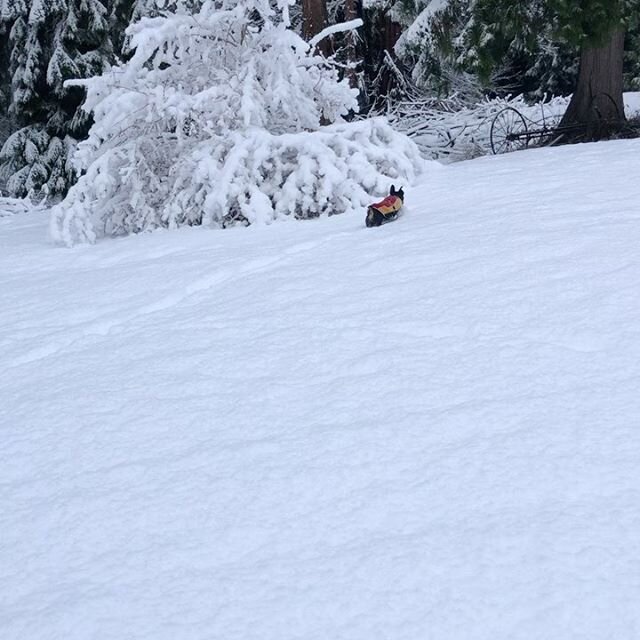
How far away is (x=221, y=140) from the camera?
5906 millimetres

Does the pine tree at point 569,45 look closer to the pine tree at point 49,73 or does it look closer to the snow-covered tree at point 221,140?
the snow-covered tree at point 221,140

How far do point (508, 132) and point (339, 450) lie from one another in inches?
339

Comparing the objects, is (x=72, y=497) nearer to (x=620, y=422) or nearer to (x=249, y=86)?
(x=620, y=422)

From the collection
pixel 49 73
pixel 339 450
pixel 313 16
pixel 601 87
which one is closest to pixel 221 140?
pixel 313 16

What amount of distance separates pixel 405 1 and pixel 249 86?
3983mm

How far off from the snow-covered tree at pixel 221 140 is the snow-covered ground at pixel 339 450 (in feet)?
6.57

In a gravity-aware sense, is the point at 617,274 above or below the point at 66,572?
above

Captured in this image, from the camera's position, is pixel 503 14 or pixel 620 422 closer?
pixel 620 422

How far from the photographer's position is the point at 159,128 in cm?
616

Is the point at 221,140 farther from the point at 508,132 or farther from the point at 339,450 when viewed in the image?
the point at 508,132

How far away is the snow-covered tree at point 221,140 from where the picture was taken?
5566 mm

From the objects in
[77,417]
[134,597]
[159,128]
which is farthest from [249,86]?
[134,597]

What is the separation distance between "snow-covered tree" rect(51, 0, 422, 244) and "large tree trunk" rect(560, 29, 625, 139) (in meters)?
3.06

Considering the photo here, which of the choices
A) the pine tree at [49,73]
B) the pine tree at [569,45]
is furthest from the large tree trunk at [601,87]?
the pine tree at [49,73]
